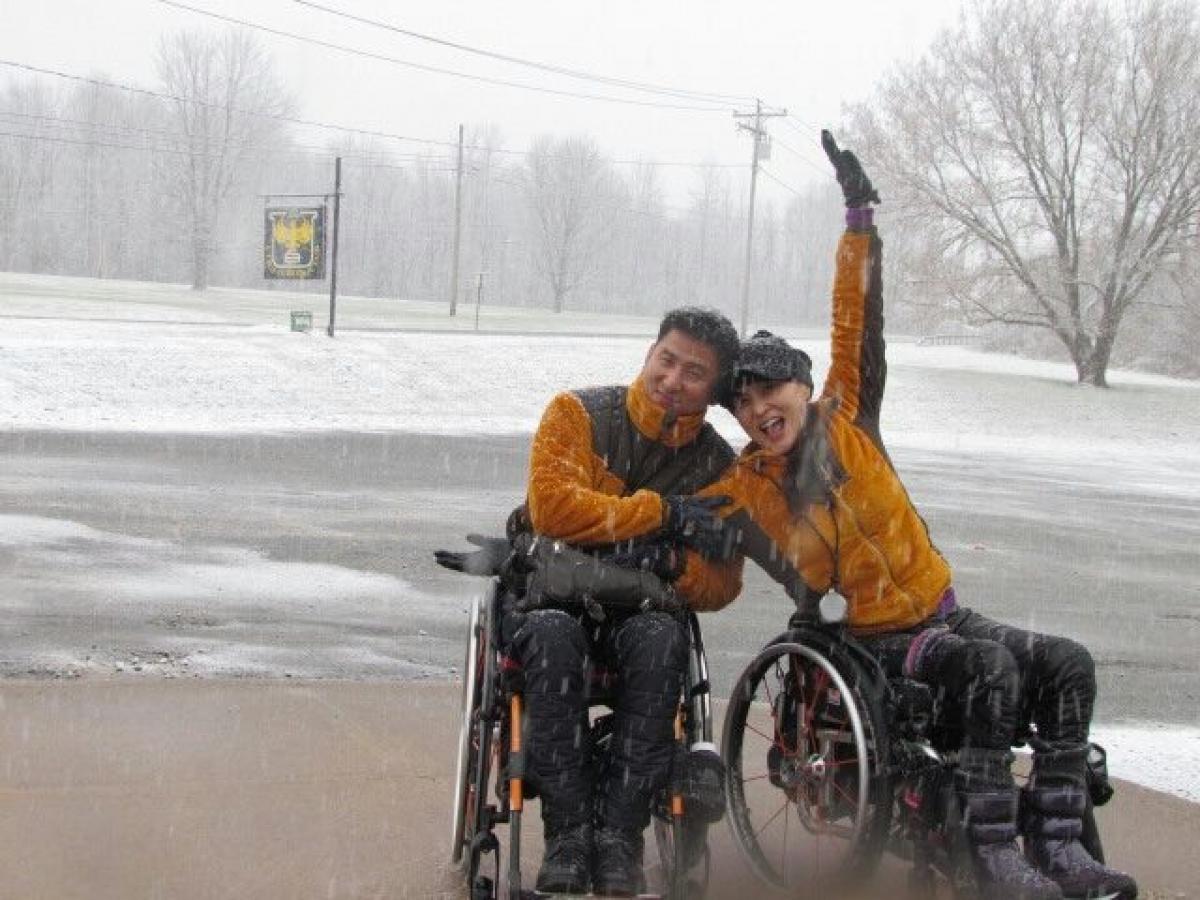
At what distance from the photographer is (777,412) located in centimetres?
392

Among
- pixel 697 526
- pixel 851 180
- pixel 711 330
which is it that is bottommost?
pixel 697 526

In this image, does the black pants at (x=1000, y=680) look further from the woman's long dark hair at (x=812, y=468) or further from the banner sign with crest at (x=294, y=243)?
the banner sign with crest at (x=294, y=243)

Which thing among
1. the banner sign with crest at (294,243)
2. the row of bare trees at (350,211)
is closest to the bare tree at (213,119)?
the row of bare trees at (350,211)

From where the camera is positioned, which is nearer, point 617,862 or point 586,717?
point 617,862

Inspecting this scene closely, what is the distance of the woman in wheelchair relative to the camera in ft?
11.5

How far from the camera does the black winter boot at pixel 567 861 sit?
3.41 meters

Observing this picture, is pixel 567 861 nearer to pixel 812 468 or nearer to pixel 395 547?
pixel 812 468

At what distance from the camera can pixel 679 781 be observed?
3.55 meters

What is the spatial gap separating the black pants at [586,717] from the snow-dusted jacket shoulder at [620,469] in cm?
24

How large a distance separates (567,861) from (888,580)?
1094mm

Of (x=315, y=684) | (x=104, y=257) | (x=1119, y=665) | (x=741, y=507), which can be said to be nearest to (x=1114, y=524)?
(x=1119, y=665)

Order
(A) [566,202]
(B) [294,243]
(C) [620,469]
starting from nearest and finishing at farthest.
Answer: (C) [620,469] → (B) [294,243] → (A) [566,202]

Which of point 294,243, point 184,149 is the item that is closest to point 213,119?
point 184,149

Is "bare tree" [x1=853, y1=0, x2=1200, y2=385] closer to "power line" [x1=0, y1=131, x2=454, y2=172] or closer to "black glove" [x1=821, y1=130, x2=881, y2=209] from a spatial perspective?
"black glove" [x1=821, y1=130, x2=881, y2=209]
